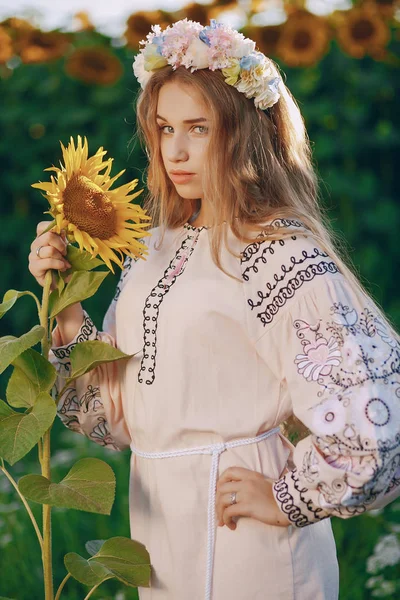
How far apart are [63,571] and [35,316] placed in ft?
5.32

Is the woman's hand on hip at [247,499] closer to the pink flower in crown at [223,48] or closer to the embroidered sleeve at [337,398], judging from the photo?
the embroidered sleeve at [337,398]

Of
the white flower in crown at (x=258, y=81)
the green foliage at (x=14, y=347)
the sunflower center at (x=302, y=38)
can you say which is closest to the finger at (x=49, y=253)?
the green foliage at (x=14, y=347)

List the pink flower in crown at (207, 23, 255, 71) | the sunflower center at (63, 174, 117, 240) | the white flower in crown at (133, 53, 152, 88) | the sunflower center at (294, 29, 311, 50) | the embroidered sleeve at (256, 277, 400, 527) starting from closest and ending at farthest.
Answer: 1. the embroidered sleeve at (256, 277, 400, 527)
2. the sunflower center at (63, 174, 117, 240)
3. the pink flower in crown at (207, 23, 255, 71)
4. the white flower in crown at (133, 53, 152, 88)
5. the sunflower center at (294, 29, 311, 50)

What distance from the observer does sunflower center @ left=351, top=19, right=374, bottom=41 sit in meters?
4.41

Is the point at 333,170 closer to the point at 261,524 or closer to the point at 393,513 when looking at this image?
the point at 393,513

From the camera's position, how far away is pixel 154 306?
204 cm

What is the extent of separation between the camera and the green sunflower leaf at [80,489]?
5.90ft

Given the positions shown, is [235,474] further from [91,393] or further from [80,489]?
[91,393]

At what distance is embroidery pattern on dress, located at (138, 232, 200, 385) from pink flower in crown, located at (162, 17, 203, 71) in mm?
385

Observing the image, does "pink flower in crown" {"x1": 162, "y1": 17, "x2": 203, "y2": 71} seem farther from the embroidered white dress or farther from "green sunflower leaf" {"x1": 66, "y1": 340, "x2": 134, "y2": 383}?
"green sunflower leaf" {"x1": 66, "y1": 340, "x2": 134, "y2": 383}

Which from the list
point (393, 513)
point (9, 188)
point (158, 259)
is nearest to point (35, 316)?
point (9, 188)

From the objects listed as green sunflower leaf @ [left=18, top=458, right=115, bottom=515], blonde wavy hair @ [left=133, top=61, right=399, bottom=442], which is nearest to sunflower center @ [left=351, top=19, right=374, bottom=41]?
blonde wavy hair @ [left=133, top=61, right=399, bottom=442]

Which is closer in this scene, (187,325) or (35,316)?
(187,325)

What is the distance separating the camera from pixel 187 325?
6.43 ft
